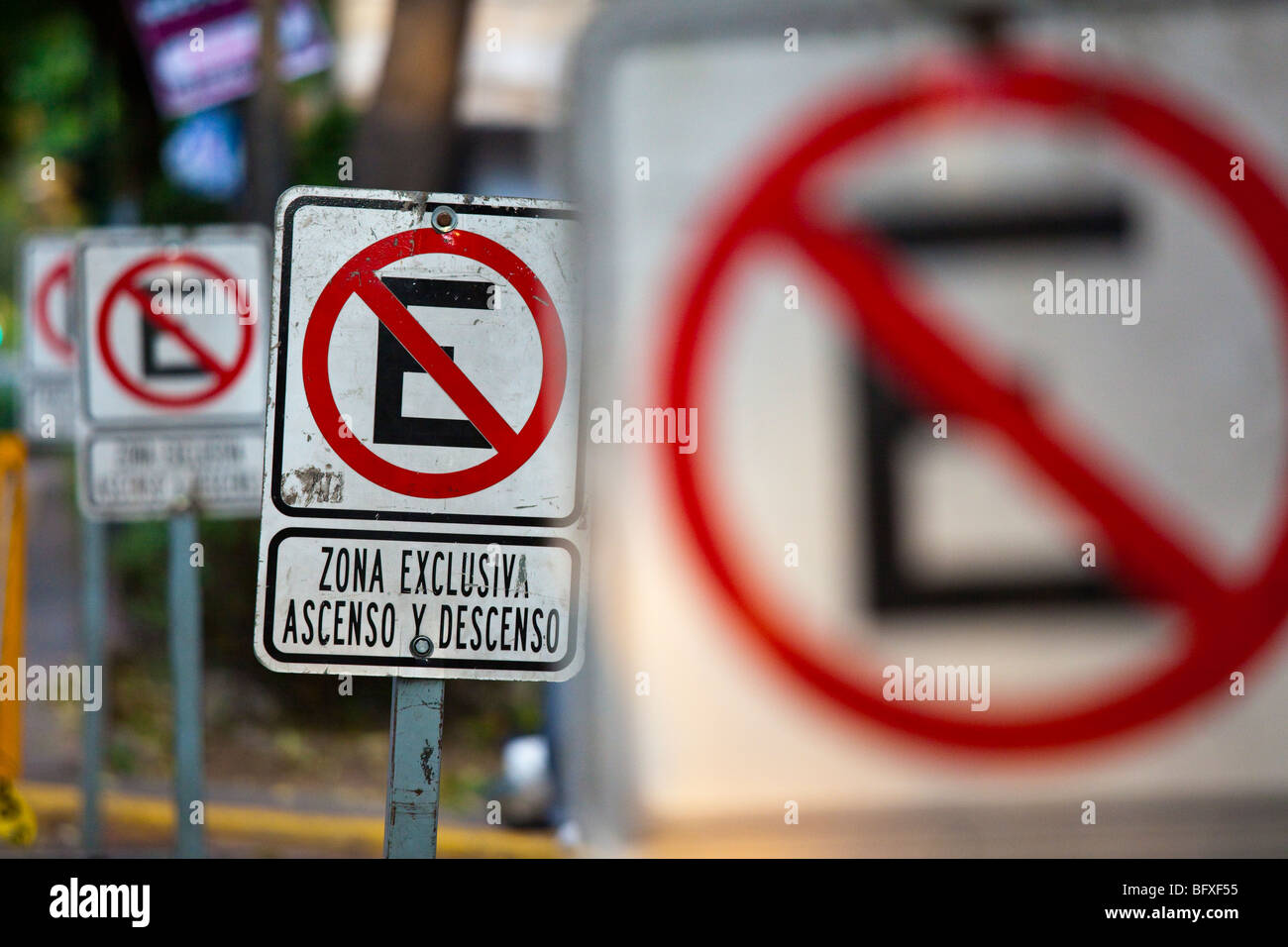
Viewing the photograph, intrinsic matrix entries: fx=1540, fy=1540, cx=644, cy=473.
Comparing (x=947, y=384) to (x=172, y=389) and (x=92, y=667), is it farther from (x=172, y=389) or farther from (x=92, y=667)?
(x=92, y=667)

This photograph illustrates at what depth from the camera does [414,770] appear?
2701 mm

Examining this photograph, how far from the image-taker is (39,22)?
1898 cm

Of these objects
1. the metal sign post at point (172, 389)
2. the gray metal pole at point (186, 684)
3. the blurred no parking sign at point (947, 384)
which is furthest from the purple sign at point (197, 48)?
the blurred no parking sign at point (947, 384)

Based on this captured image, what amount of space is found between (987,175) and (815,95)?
141 millimetres

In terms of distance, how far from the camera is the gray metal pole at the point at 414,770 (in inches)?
106

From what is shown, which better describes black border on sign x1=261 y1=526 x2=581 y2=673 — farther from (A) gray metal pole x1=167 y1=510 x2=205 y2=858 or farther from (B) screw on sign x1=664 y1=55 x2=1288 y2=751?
(A) gray metal pole x1=167 y1=510 x2=205 y2=858

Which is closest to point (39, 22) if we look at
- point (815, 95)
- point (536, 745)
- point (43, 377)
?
point (43, 377)

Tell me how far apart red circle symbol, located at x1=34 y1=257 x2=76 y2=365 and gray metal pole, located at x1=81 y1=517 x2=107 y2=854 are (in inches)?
45.5

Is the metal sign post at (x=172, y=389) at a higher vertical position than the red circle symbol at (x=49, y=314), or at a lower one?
lower

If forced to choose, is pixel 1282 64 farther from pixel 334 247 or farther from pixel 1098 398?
pixel 334 247

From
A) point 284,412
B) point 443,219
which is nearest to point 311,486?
point 284,412

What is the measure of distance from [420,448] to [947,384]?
1.71 metres

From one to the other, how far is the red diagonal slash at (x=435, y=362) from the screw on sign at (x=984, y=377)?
1567 mm

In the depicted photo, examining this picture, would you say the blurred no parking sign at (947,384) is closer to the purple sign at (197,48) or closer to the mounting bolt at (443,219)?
the mounting bolt at (443,219)
